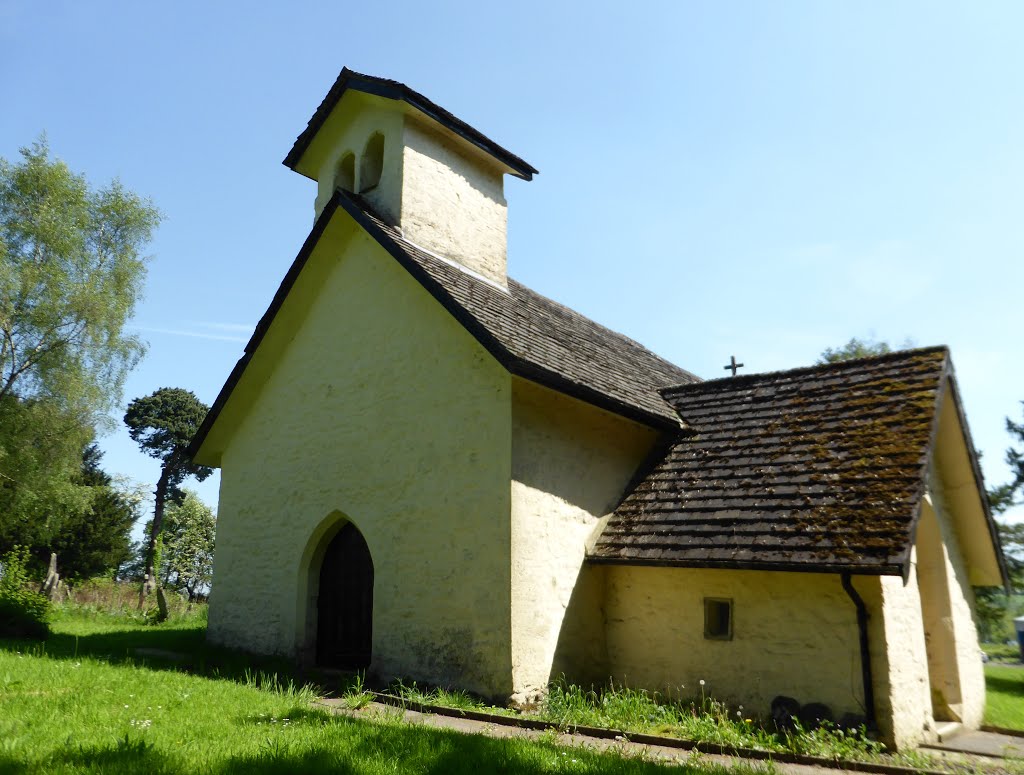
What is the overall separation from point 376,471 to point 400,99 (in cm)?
649

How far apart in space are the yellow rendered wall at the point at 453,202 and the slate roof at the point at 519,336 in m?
0.51

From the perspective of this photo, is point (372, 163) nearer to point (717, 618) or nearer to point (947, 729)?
point (717, 618)

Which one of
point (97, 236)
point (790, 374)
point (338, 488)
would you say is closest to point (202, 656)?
point (338, 488)

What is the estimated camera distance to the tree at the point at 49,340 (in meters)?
22.0

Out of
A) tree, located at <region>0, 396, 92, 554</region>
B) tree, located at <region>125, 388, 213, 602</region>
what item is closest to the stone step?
tree, located at <region>0, 396, 92, 554</region>

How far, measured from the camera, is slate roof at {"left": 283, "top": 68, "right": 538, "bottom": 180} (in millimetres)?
12273

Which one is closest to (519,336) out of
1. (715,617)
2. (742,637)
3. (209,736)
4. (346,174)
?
(715,617)

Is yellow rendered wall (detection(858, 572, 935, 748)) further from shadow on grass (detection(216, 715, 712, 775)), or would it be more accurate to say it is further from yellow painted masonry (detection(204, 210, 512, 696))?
yellow painted masonry (detection(204, 210, 512, 696))

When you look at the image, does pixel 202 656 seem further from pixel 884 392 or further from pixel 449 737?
pixel 884 392

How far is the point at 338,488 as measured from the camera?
11.0 meters

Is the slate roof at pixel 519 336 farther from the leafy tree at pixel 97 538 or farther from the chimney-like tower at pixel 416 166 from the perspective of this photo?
the leafy tree at pixel 97 538

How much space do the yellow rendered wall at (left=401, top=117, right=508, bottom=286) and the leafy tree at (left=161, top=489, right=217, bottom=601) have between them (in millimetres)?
37034

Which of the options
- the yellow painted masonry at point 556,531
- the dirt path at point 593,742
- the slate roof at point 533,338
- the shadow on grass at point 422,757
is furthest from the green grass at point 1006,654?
the shadow on grass at point 422,757

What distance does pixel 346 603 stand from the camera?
11.2 meters
